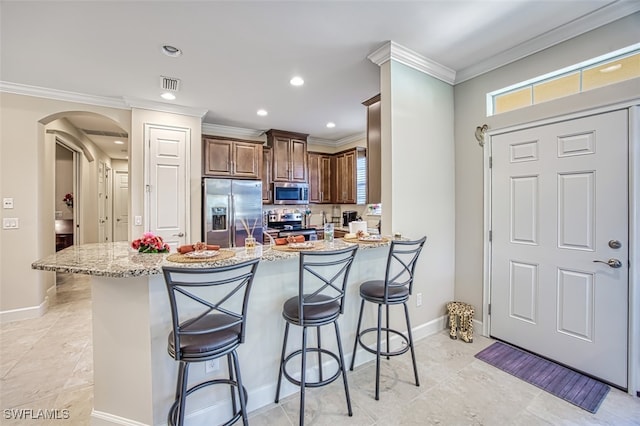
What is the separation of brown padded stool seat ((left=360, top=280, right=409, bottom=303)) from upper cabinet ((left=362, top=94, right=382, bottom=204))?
99cm

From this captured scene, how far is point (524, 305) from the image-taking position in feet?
8.60

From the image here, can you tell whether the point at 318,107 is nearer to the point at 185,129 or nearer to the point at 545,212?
the point at 185,129

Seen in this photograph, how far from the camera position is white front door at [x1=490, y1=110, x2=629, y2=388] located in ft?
6.93

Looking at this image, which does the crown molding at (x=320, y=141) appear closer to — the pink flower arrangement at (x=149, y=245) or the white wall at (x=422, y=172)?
the white wall at (x=422, y=172)

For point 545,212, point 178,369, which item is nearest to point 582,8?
point 545,212

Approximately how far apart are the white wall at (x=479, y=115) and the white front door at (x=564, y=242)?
0.14m

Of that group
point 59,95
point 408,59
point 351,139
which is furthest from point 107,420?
point 351,139

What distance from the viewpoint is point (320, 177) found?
233 inches

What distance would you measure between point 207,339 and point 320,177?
4737 millimetres

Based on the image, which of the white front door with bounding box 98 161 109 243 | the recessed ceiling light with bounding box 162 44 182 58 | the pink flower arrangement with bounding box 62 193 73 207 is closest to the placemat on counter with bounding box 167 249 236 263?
the recessed ceiling light with bounding box 162 44 182 58

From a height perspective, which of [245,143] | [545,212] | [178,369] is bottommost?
[178,369]

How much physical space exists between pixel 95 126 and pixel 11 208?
7.00 ft

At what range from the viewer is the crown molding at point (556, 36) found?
2.04 m

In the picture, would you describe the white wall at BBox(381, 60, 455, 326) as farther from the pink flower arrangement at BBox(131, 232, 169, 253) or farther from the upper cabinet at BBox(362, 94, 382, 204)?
the pink flower arrangement at BBox(131, 232, 169, 253)
